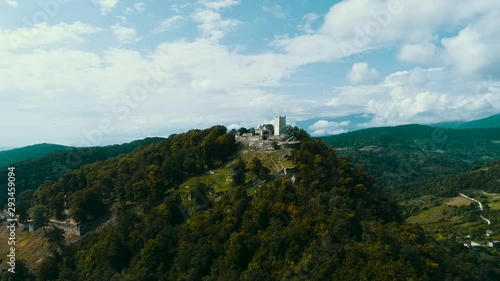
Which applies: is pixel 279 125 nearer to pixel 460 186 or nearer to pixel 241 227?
pixel 241 227

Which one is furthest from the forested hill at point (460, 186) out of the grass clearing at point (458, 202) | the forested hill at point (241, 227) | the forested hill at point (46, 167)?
the forested hill at point (46, 167)

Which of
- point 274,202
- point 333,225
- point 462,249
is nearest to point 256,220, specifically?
point 274,202

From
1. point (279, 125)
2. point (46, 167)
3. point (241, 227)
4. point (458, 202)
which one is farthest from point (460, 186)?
point (46, 167)

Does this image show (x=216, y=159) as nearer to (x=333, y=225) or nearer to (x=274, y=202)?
(x=274, y=202)

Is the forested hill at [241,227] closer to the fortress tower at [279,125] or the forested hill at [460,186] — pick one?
the fortress tower at [279,125]

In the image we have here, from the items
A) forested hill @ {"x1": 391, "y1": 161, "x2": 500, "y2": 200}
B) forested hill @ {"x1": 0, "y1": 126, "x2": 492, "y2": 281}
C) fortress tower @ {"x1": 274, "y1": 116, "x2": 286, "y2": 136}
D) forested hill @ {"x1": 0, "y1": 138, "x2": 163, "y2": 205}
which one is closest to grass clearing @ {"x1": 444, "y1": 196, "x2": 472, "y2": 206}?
forested hill @ {"x1": 391, "y1": 161, "x2": 500, "y2": 200}
